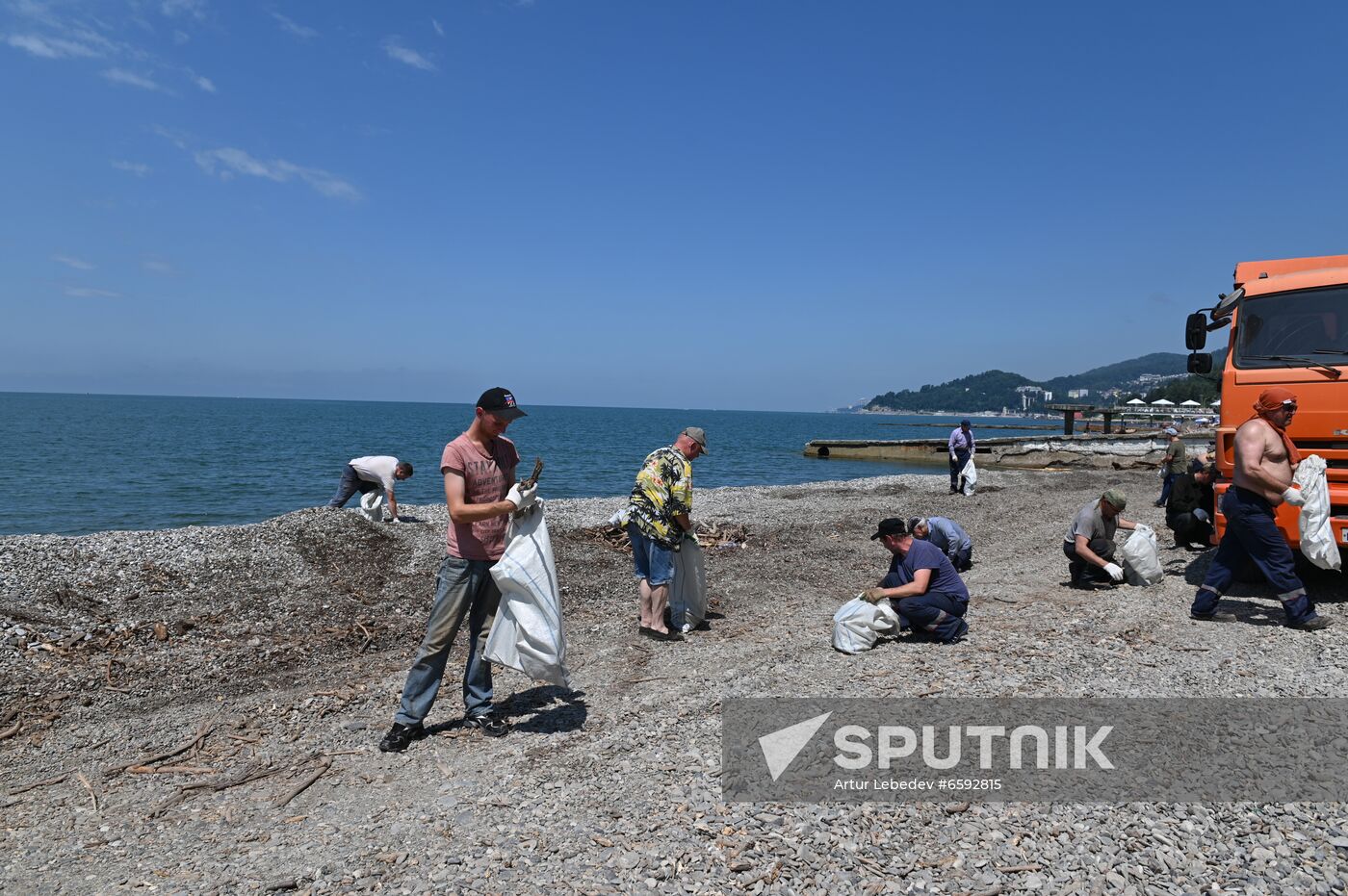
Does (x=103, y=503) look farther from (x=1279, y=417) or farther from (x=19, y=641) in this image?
(x=1279, y=417)

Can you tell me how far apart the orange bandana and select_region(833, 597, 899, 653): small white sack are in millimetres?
3672

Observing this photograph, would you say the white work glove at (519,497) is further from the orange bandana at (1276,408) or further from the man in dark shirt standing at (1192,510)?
the man in dark shirt standing at (1192,510)

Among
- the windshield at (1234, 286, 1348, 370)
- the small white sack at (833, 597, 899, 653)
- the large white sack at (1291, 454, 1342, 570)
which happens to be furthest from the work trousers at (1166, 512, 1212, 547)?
the small white sack at (833, 597, 899, 653)

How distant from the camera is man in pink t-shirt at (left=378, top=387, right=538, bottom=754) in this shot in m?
4.96

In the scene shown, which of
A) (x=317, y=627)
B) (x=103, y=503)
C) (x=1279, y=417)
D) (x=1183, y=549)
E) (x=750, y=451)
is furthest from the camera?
(x=750, y=451)

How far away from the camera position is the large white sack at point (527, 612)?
5.02 meters

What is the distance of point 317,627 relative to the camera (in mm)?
8352

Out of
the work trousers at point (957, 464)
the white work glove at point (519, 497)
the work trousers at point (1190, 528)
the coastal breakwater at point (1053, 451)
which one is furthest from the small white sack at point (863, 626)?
the coastal breakwater at point (1053, 451)

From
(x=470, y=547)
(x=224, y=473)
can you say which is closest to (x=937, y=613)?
(x=470, y=547)

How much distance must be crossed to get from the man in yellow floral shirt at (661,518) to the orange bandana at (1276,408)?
16.2 ft

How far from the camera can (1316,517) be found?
22.5 feet

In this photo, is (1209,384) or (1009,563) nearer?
Result: (1009,563)

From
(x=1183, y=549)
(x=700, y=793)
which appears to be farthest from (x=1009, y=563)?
(x=700, y=793)

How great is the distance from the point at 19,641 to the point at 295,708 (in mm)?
3203
